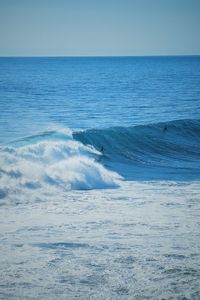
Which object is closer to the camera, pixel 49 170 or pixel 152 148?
pixel 49 170

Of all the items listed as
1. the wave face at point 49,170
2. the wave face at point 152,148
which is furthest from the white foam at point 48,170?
the wave face at point 152,148

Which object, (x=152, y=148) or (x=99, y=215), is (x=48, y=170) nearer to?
(x=99, y=215)

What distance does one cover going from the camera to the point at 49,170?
39.5 feet

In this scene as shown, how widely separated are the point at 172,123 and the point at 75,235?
15700 millimetres

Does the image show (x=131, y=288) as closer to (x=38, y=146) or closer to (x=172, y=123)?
(x=38, y=146)

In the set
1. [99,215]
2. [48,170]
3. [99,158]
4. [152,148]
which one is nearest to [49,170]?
[48,170]

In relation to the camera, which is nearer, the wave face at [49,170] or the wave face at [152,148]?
the wave face at [49,170]

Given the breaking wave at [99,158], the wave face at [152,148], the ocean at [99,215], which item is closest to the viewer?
the ocean at [99,215]

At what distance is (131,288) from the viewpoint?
552 cm

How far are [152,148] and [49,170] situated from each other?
727 centimetres

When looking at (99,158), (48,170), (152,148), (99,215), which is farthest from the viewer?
(152,148)

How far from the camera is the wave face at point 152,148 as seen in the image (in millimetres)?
13946

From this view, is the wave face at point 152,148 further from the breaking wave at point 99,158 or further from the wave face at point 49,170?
the wave face at point 49,170

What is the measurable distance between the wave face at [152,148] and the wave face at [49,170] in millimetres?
1477
